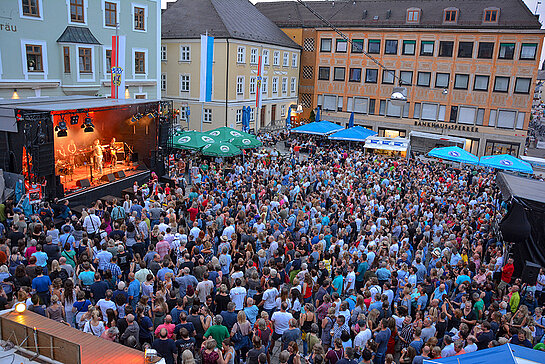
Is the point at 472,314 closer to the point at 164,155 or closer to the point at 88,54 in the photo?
the point at 164,155

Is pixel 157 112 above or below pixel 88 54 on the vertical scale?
below

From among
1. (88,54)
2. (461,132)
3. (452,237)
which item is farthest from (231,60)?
(452,237)

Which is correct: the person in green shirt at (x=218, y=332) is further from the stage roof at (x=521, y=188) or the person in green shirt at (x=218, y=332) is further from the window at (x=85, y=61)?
the window at (x=85, y=61)

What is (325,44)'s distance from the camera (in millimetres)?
41594

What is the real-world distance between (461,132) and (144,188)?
30.6m

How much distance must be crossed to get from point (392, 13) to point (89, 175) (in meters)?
32.0

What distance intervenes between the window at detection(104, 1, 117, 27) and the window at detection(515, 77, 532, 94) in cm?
3028

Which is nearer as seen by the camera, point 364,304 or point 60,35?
point 364,304

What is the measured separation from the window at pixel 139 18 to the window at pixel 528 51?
2853 centimetres

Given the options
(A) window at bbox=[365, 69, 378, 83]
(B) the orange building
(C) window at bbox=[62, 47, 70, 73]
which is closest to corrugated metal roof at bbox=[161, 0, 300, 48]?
(B) the orange building

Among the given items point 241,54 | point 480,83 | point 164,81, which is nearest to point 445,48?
point 480,83

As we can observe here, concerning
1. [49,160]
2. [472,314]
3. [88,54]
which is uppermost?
[88,54]

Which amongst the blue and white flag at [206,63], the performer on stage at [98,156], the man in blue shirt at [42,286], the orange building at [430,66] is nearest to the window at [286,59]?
the orange building at [430,66]

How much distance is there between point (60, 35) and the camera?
73.4 ft
